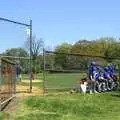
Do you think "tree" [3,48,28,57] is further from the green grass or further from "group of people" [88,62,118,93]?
the green grass

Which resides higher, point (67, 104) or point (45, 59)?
point (45, 59)

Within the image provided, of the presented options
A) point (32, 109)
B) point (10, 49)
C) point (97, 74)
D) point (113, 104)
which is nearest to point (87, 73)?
point (97, 74)

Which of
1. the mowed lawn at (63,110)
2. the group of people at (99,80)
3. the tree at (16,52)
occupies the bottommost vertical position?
the mowed lawn at (63,110)

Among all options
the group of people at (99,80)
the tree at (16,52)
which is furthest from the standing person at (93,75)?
the tree at (16,52)

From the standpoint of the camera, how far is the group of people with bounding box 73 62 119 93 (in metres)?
24.5

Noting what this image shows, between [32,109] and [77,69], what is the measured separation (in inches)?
476

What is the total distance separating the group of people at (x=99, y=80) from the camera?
80.2 ft

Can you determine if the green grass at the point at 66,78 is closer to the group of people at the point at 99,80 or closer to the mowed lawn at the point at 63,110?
the group of people at the point at 99,80

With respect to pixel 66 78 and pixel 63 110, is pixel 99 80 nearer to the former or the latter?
pixel 66 78

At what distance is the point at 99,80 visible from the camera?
1003 inches

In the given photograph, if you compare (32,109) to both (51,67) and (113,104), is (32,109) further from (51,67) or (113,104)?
(51,67)

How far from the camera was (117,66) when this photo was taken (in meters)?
28.6

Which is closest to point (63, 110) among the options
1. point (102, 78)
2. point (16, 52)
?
point (16, 52)

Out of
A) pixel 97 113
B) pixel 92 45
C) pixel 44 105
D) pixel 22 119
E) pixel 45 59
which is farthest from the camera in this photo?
pixel 92 45
